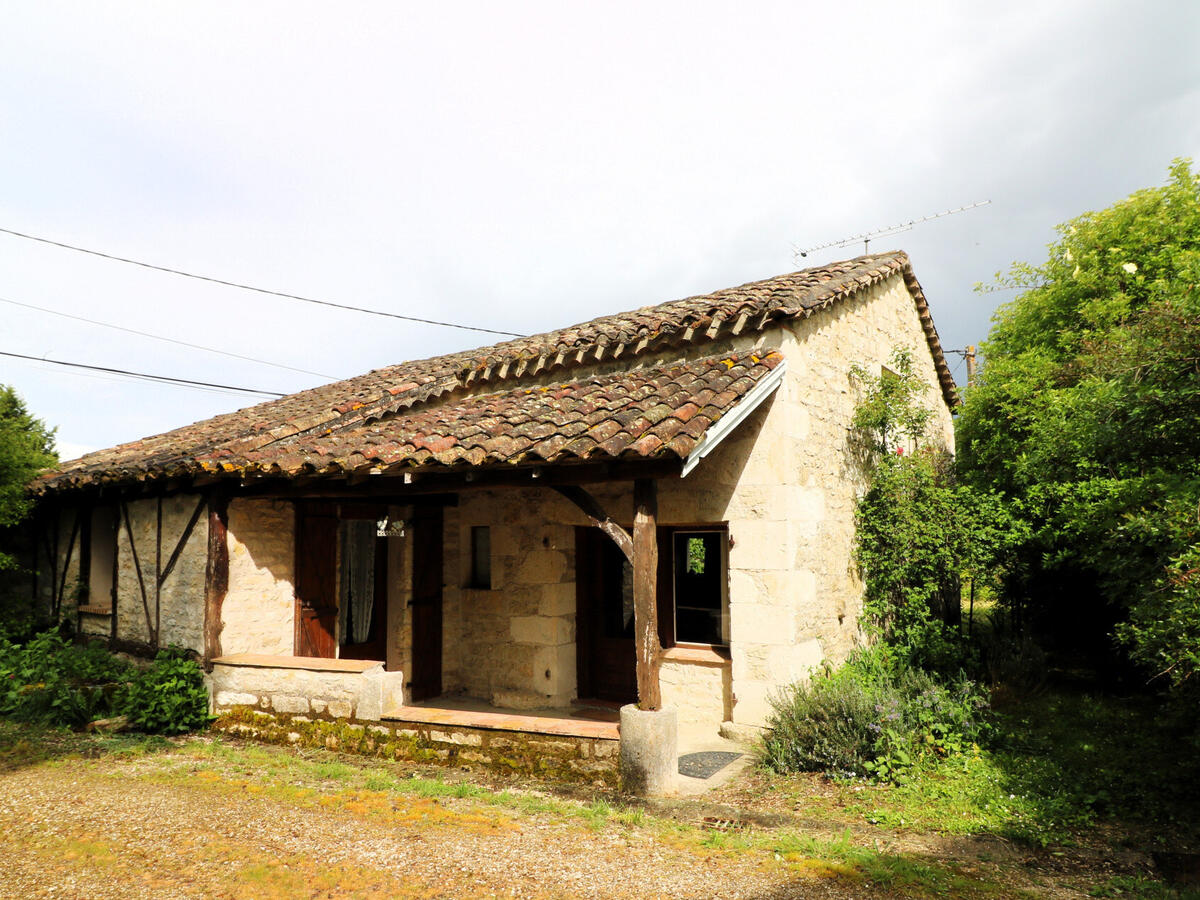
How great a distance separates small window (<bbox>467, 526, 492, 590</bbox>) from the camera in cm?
909

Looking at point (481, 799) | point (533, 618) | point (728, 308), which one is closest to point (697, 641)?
point (533, 618)

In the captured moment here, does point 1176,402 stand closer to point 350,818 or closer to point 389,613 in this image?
point 350,818

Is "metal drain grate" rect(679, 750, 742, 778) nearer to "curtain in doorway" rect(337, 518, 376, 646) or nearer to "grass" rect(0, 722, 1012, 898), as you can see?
"grass" rect(0, 722, 1012, 898)

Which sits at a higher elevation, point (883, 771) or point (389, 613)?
point (389, 613)

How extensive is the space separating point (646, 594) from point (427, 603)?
4.21 m

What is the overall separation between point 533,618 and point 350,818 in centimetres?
336

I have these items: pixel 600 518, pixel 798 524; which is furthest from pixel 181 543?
pixel 798 524

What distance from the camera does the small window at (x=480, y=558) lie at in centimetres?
909

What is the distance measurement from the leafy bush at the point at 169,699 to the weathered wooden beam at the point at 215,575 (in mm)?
229

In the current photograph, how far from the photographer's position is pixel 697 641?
749 centimetres

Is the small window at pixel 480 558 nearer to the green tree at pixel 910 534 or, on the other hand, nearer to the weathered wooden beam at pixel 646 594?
the weathered wooden beam at pixel 646 594

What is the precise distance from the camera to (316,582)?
8328 mm

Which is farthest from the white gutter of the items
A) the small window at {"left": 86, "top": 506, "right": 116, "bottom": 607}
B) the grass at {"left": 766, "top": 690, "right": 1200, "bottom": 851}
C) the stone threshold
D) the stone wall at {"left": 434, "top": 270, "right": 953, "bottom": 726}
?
the small window at {"left": 86, "top": 506, "right": 116, "bottom": 607}

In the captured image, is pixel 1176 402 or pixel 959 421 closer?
pixel 1176 402
